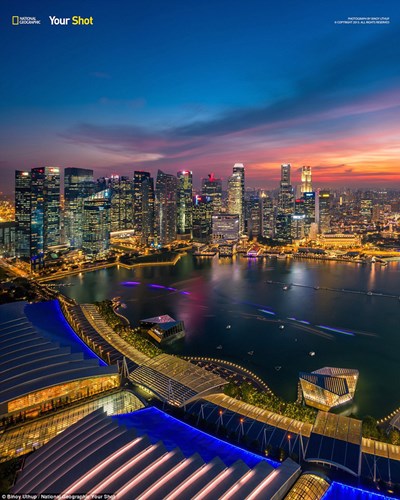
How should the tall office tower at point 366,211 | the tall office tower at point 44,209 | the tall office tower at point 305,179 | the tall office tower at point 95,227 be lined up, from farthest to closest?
the tall office tower at point 366,211 < the tall office tower at point 305,179 < the tall office tower at point 95,227 < the tall office tower at point 44,209

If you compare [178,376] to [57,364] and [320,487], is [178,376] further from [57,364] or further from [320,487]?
[320,487]

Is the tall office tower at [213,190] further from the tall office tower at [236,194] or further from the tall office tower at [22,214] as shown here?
the tall office tower at [22,214]

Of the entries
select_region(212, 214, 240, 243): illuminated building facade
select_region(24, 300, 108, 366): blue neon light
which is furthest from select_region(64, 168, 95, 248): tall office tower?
select_region(24, 300, 108, 366): blue neon light

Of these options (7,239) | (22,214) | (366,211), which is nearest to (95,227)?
(22,214)

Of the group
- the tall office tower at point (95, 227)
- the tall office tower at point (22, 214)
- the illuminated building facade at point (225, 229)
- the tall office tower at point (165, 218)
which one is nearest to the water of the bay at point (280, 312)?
the tall office tower at point (95, 227)

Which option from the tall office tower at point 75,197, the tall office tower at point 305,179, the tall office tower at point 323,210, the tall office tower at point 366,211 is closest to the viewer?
the tall office tower at point 75,197

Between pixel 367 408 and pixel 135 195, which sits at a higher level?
pixel 135 195

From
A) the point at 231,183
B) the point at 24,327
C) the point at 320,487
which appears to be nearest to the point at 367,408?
the point at 320,487
